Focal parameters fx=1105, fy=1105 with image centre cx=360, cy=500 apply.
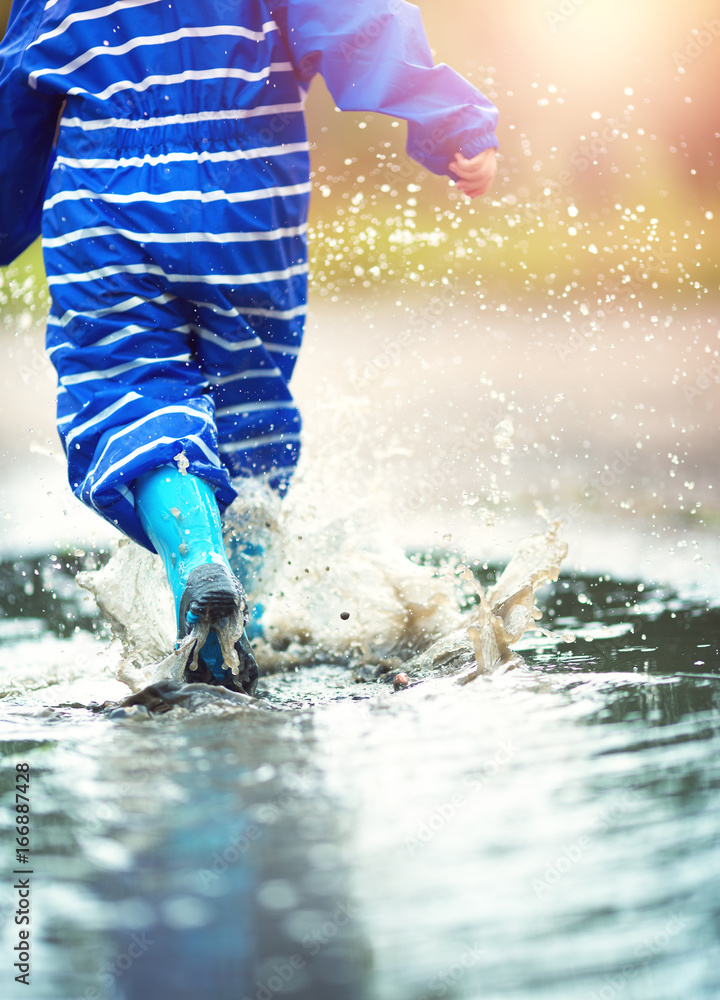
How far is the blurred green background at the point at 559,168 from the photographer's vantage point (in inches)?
167

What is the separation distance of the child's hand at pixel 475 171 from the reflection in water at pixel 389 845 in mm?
721

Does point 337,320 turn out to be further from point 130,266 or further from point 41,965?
point 41,965

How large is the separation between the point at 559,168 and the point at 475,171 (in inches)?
140

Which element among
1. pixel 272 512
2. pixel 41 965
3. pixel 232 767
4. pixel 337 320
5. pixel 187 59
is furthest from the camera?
pixel 337 320

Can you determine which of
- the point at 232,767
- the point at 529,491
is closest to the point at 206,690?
the point at 232,767

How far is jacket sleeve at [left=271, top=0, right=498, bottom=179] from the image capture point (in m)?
1.49

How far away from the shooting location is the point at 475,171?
5.17 feet

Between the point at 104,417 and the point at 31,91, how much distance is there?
0.47m

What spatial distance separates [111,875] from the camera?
868 mm

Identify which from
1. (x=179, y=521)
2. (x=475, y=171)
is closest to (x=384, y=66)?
(x=475, y=171)

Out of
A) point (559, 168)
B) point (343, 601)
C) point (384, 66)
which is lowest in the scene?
point (343, 601)

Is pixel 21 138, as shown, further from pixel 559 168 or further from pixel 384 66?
pixel 559 168

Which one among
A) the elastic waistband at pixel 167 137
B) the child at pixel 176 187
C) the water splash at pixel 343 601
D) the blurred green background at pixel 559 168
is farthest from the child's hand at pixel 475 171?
the blurred green background at pixel 559 168

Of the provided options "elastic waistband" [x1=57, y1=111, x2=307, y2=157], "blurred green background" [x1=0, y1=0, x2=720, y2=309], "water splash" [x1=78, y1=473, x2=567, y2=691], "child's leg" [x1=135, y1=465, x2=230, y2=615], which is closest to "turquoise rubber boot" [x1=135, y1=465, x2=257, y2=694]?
"child's leg" [x1=135, y1=465, x2=230, y2=615]
